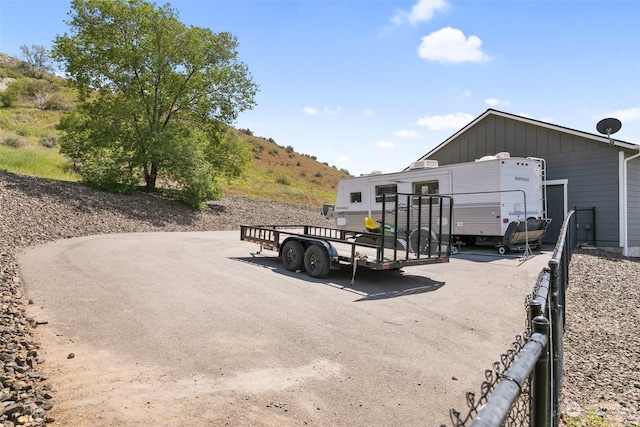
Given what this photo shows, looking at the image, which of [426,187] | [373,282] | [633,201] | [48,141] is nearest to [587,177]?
[633,201]

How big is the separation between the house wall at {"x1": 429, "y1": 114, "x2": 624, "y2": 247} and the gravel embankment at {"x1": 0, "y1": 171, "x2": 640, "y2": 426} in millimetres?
2003

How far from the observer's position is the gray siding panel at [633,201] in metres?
14.7

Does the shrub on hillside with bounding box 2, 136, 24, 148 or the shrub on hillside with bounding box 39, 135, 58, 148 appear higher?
the shrub on hillside with bounding box 39, 135, 58, 148

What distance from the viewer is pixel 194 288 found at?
754 centimetres

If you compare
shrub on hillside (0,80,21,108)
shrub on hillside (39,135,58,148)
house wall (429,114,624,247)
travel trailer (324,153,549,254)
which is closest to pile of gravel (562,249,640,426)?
travel trailer (324,153,549,254)

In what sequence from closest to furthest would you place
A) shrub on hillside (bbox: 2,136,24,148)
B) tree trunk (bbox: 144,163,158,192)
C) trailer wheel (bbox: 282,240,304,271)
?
trailer wheel (bbox: 282,240,304,271)
tree trunk (bbox: 144,163,158,192)
shrub on hillside (bbox: 2,136,24,148)

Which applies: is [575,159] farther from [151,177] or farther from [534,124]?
[151,177]

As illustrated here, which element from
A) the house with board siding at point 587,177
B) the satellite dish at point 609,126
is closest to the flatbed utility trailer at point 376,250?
the house with board siding at point 587,177

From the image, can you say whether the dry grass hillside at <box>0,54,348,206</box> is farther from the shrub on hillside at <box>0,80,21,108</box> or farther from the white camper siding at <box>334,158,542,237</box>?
the white camper siding at <box>334,158,542,237</box>

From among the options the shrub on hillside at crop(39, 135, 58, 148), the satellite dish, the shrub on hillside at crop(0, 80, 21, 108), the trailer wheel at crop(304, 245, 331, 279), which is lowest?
the trailer wheel at crop(304, 245, 331, 279)

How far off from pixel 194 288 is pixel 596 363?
20.3ft

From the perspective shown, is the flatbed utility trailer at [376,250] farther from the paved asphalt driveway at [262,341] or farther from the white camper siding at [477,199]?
the white camper siding at [477,199]

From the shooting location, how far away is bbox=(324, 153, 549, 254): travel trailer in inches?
520

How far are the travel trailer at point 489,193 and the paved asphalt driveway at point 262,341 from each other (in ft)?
13.0
